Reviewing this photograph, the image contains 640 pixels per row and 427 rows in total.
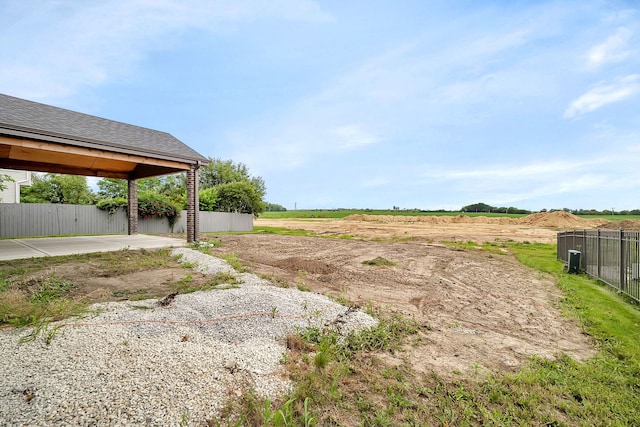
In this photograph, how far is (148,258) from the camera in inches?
332

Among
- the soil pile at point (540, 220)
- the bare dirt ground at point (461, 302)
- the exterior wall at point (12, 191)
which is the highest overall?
the exterior wall at point (12, 191)

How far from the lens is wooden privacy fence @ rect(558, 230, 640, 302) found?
625cm

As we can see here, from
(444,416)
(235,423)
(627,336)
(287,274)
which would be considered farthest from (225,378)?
(627,336)

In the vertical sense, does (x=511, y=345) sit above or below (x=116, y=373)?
below

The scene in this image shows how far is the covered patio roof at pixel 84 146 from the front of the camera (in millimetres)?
8141

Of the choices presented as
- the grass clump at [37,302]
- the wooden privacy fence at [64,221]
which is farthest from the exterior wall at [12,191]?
the grass clump at [37,302]

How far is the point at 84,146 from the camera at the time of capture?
886 centimetres

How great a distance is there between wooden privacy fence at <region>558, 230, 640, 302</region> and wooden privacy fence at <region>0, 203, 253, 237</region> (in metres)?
21.0

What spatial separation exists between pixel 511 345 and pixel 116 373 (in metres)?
4.39

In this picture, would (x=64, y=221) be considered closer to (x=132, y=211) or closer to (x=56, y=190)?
(x=132, y=211)

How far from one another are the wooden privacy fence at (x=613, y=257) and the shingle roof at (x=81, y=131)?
12009mm

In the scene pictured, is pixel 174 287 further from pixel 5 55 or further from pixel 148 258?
pixel 5 55

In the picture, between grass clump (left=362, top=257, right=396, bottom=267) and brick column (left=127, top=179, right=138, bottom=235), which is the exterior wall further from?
grass clump (left=362, top=257, right=396, bottom=267)

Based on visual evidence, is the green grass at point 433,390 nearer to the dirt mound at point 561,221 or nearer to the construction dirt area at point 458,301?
the construction dirt area at point 458,301
